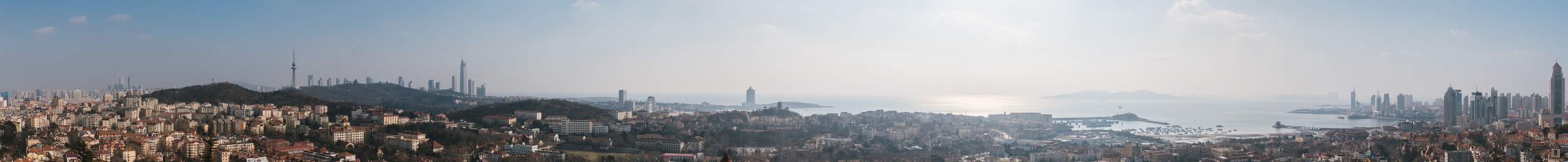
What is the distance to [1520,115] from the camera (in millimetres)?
19031

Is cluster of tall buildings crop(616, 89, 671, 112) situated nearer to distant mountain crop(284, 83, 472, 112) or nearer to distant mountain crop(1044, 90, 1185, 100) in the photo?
distant mountain crop(284, 83, 472, 112)

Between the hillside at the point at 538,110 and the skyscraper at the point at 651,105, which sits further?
the skyscraper at the point at 651,105

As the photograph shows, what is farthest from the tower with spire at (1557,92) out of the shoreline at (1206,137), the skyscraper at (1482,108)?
the shoreline at (1206,137)

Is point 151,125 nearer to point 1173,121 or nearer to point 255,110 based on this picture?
point 255,110

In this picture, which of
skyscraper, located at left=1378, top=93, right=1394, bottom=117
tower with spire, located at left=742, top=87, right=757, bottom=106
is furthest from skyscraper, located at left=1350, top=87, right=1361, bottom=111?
tower with spire, located at left=742, top=87, right=757, bottom=106

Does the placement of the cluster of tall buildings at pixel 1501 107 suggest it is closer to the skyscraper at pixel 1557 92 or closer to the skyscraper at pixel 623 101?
the skyscraper at pixel 1557 92

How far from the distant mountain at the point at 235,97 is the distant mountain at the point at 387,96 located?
13.1ft

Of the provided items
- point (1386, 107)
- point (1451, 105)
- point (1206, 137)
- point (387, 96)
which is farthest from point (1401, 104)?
point (387, 96)

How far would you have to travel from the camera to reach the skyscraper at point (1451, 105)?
20.4 metres

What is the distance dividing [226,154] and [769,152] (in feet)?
17.8

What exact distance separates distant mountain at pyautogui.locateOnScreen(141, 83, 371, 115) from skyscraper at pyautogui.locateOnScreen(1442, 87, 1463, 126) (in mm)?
19978

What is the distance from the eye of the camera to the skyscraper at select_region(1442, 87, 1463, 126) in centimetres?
2041

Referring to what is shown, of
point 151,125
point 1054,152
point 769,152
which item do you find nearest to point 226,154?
point 151,125

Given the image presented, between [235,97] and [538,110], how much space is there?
192 inches
